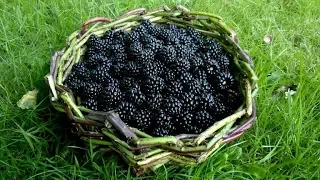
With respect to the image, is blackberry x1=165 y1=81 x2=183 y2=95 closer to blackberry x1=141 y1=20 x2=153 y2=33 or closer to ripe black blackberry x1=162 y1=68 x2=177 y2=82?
ripe black blackberry x1=162 y1=68 x2=177 y2=82

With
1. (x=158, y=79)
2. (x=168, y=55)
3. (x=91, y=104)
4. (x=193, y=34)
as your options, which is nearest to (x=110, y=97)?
(x=91, y=104)

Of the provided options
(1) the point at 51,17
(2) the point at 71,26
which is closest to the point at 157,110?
(2) the point at 71,26

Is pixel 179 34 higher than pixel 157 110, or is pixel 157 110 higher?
pixel 179 34

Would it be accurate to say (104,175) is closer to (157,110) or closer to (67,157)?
(67,157)

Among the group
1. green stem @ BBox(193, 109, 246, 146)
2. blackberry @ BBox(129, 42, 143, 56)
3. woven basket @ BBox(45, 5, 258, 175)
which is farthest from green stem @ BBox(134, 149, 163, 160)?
blackberry @ BBox(129, 42, 143, 56)

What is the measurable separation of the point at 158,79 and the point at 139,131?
271 mm

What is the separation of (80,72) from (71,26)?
1.92 ft

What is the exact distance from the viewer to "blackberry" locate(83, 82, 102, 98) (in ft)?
5.12

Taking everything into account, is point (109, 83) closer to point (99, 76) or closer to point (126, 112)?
point (99, 76)

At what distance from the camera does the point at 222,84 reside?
1.68m

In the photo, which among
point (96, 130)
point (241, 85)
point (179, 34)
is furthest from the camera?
point (179, 34)

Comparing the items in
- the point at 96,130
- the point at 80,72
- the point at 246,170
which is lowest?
the point at 246,170

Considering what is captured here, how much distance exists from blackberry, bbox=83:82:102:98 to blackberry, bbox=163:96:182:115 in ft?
0.79

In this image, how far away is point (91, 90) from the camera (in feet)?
5.12
